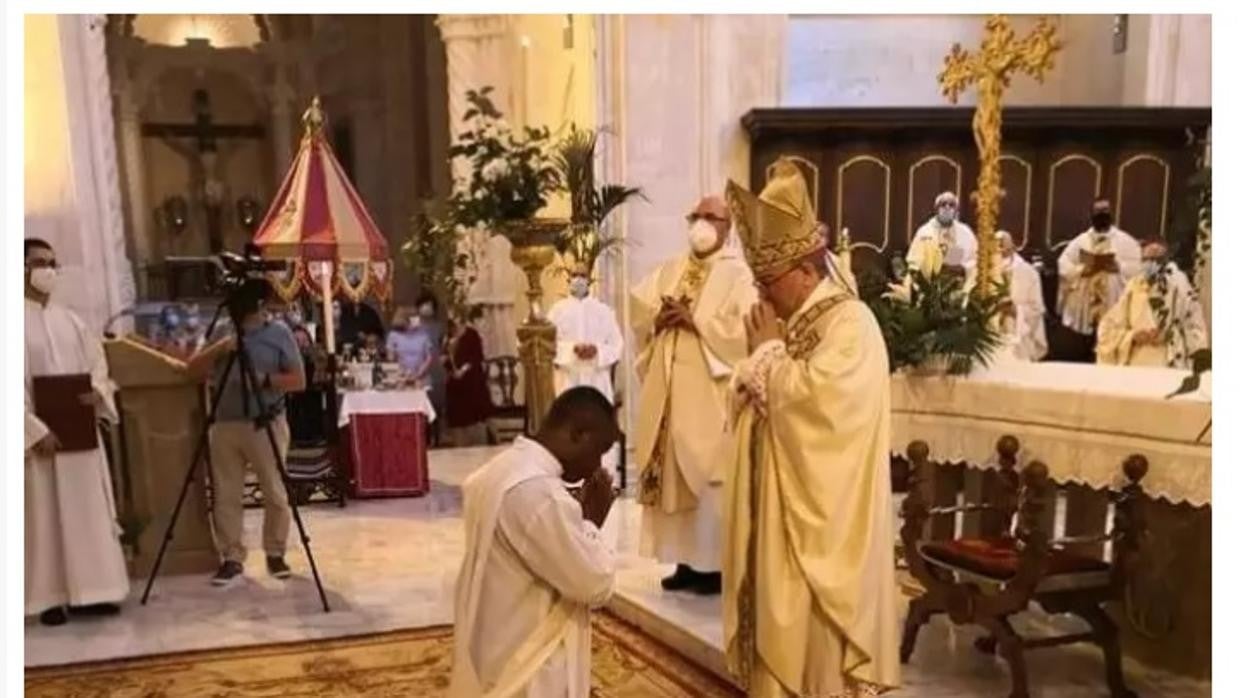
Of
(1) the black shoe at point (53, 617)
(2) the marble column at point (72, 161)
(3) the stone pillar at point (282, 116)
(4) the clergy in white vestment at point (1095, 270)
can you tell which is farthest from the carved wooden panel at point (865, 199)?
(3) the stone pillar at point (282, 116)

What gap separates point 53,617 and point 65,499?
0.60m

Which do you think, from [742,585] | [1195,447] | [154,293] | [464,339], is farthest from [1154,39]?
[154,293]

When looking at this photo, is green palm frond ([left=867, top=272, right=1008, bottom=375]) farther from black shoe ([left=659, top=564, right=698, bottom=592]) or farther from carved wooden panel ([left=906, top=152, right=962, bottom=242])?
carved wooden panel ([left=906, top=152, right=962, bottom=242])

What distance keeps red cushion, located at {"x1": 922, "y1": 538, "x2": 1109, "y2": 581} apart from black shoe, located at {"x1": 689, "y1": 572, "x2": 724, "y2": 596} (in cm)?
121

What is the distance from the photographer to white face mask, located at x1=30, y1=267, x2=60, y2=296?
443 cm

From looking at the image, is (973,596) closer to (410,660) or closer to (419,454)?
(410,660)

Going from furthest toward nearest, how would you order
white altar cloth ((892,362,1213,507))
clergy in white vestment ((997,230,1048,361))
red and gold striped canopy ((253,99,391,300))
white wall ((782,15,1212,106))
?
white wall ((782,15,1212,106)), clergy in white vestment ((997,230,1048,361)), red and gold striped canopy ((253,99,391,300)), white altar cloth ((892,362,1213,507))

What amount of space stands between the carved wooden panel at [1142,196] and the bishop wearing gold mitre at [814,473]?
811cm

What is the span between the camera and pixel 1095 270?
891cm

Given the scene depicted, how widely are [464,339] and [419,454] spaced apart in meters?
2.21

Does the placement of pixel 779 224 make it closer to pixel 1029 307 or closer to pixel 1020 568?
pixel 1020 568

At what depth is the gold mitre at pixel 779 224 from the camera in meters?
2.83

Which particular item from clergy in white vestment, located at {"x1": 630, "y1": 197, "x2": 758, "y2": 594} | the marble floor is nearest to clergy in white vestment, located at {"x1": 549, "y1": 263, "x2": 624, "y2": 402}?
the marble floor

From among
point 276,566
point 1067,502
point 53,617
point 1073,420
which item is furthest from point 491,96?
point 1073,420
